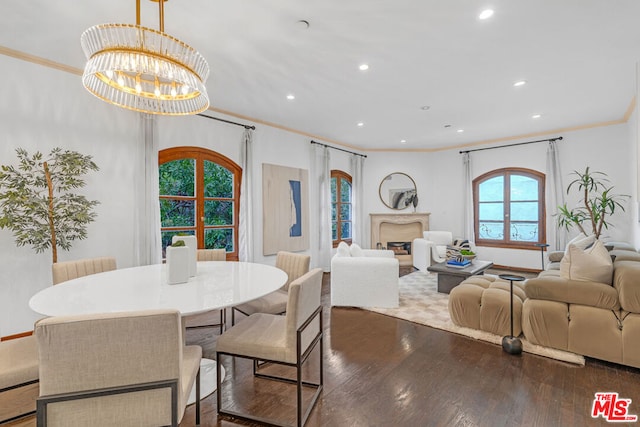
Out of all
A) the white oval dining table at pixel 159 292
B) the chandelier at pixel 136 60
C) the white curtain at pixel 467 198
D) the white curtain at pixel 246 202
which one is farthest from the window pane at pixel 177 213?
the white curtain at pixel 467 198

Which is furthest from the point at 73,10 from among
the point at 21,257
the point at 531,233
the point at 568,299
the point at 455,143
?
the point at 531,233

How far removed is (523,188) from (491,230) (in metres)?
1.09

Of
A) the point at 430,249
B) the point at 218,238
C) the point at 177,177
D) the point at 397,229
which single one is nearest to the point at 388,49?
the point at 177,177

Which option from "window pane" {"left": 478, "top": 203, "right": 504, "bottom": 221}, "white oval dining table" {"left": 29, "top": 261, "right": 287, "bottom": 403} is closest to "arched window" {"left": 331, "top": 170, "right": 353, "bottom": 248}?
"window pane" {"left": 478, "top": 203, "right": 504, "bottom": 221}

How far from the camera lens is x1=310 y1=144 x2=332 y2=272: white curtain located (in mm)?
6176

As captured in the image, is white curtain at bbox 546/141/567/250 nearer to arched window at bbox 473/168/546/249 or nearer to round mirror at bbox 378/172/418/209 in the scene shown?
arched window at bbox 473/168/546/249

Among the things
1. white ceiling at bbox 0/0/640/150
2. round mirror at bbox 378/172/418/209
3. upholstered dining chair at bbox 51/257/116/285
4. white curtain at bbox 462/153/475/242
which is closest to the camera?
white ceiling at bbox 0/0/640/150

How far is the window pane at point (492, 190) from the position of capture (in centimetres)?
662

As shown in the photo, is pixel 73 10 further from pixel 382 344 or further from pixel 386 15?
pixel 382 344

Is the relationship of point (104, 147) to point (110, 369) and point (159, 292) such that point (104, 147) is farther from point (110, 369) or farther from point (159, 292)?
point (110, 369)

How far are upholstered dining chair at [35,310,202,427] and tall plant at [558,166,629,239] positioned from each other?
6264mm

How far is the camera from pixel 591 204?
5.23 m

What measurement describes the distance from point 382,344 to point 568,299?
1.68 metres

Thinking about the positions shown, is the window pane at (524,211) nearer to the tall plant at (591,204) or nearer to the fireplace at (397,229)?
the tall plant at (591,204)
